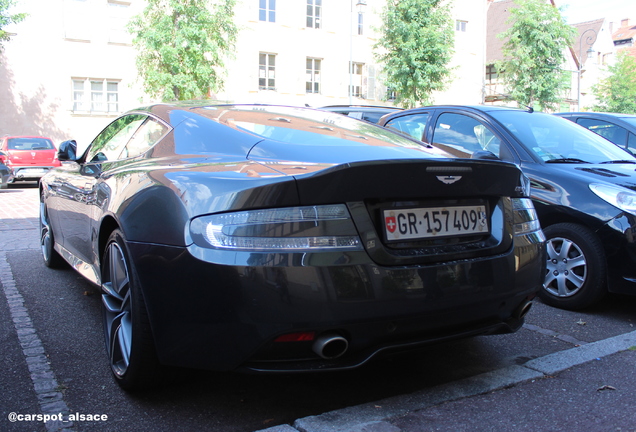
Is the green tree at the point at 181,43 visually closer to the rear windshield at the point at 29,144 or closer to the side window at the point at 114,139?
the rear windshield at the point at 29,144

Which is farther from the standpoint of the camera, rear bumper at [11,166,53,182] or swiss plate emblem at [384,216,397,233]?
rear bumper at [11,166,53,182]

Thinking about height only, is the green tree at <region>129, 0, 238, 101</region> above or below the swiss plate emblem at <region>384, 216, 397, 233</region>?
above

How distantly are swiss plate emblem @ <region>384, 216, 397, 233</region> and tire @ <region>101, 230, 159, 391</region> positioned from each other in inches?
42.3

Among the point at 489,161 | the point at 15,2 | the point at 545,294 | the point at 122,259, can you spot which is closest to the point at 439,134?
the point at 545,294

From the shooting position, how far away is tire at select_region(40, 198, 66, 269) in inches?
205

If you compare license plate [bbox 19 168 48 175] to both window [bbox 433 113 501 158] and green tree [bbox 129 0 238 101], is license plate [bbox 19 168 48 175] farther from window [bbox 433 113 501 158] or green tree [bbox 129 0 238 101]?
window [bbox 433 113 501 158]

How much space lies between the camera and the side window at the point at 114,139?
378cm

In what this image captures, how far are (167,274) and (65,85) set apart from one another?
24908 millimetres

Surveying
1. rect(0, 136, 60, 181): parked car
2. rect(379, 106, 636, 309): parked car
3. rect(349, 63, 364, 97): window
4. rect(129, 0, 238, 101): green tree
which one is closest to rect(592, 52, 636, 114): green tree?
rect(349, 63, 364, 97): window

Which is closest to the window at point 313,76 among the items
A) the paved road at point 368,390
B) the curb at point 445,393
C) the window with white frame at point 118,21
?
the window with white frame at point 118,21

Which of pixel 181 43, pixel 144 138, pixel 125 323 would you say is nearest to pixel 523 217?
pixel 125 323

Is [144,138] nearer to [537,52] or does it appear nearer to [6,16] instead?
[6,16]

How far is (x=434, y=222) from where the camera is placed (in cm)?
256

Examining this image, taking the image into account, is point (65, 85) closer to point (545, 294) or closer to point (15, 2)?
point (15, 2)
